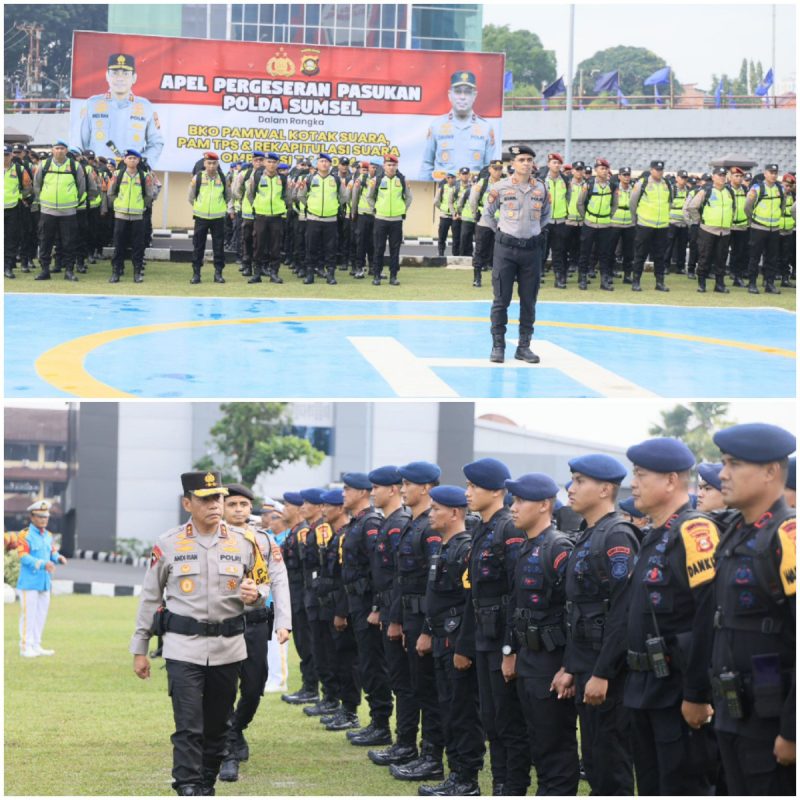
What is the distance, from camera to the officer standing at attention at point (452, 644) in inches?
286

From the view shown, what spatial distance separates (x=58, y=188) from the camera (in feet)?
59.3

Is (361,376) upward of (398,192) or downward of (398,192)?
downward

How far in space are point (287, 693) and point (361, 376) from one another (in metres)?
2.95

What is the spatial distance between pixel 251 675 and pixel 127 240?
1118 cm

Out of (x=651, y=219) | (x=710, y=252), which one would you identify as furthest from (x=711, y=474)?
(x=710, y=252)

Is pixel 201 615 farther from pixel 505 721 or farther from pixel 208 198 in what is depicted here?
pixel 208 198

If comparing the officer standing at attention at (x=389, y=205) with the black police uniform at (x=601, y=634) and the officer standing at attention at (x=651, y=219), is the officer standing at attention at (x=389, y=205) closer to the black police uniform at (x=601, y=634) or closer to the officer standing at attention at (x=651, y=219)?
the officer standing at attention at (x=651, y=219)

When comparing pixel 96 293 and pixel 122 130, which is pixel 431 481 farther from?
pixel 122 130

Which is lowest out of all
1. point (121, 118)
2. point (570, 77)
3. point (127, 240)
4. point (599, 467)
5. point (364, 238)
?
point (599, 467)

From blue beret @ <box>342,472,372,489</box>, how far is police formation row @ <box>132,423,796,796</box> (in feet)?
0.64

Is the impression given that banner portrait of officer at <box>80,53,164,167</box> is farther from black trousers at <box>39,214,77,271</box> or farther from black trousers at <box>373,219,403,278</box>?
black trousers at <box>373,219,403,278</box>

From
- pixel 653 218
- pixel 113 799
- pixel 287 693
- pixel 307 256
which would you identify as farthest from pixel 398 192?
pixel 113 799

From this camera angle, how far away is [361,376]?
12.2 m

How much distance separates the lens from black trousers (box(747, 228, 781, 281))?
2033 cm
